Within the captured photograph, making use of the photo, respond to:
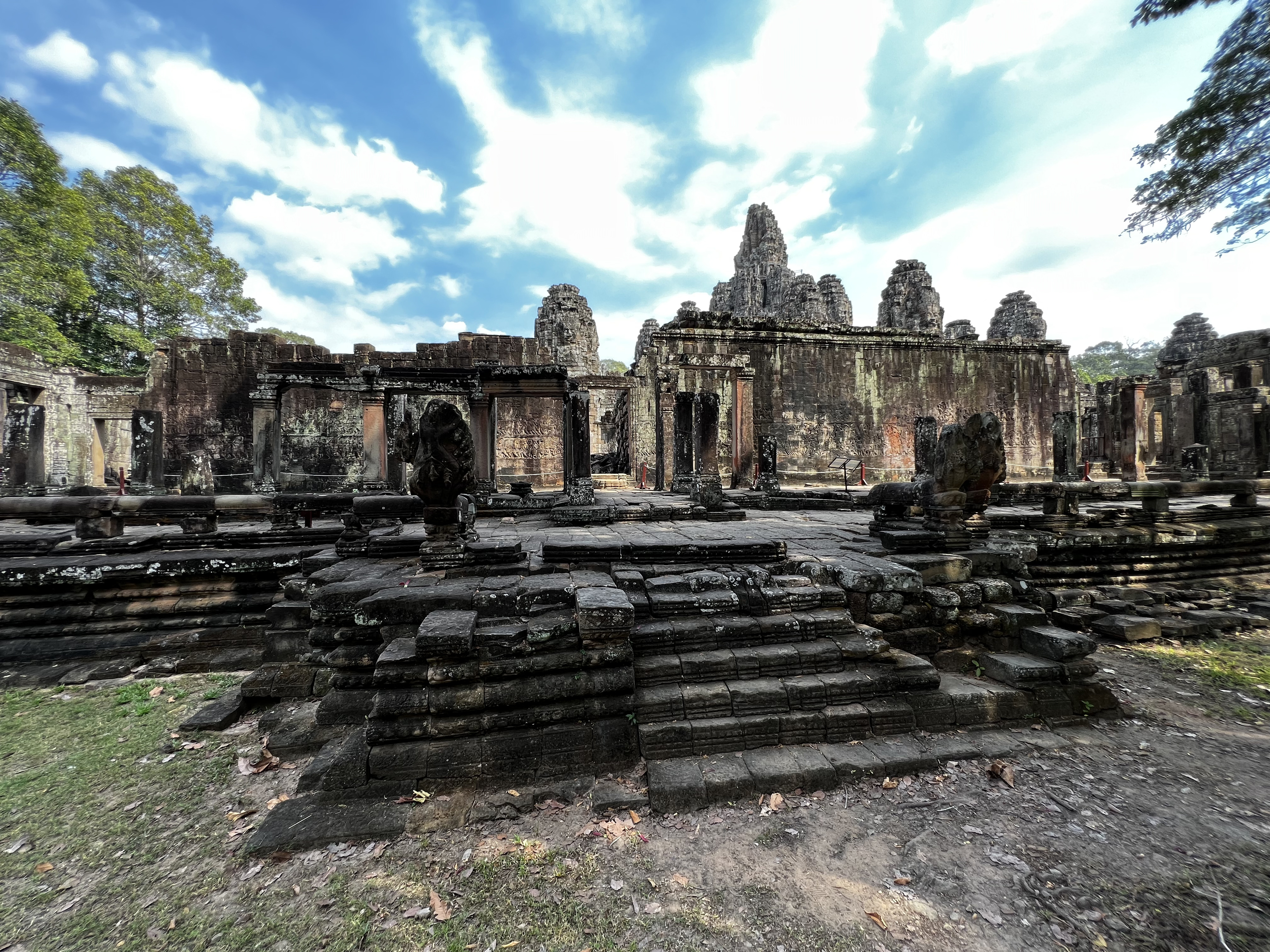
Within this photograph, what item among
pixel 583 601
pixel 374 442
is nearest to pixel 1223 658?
pixel 583 601

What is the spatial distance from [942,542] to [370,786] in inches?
202

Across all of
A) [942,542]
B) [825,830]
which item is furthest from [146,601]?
[942,542]

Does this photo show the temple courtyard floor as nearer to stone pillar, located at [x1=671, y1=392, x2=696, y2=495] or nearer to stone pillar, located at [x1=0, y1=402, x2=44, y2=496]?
stone pillar, located at [x1=671, y1=392, x2=696, y2=495]

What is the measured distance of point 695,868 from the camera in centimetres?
213

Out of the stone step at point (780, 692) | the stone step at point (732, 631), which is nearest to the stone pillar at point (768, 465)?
the stone step at point (732, 631)

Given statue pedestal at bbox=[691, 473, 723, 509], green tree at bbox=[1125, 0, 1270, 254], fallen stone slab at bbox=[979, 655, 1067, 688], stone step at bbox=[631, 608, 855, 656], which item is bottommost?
fallen stone slab at bbox=[979, 655, 1067, 688]

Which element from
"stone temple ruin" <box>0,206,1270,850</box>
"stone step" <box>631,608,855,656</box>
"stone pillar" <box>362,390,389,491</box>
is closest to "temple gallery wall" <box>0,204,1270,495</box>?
"stone pillar" <box>362,390,389,491</box>

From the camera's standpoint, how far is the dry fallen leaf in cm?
190

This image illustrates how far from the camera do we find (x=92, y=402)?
1473 cm

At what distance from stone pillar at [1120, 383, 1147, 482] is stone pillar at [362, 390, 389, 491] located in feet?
64.9

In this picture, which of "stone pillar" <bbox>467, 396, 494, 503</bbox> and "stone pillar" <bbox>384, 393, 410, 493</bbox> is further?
"stone pillar" <bbox>384, 393, 410, 493</bbox>

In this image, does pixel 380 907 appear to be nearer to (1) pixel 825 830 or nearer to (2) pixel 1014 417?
(1) pixel 825 830

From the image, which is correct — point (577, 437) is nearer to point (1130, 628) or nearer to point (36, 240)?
point (1130, 628)

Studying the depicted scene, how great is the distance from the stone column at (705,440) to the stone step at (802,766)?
20.2 ft
